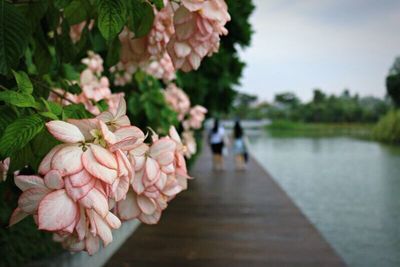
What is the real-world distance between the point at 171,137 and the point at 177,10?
329 mm

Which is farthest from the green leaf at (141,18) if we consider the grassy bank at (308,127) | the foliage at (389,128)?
the grassy bank at (308,127)

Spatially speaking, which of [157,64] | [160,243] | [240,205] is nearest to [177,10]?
[157,64]

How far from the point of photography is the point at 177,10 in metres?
1.47

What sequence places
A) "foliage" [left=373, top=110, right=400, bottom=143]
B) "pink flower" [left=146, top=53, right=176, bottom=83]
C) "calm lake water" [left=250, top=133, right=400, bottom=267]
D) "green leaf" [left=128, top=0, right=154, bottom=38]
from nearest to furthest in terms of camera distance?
"green leaf" [left=128, top=0, right=154, bottom=38] < "pink flower" [left=146, top=53, right=176, bottom=83] < "calm lake water" [left=250, top=133, right=400, bottom=267] < "foliage" [left=373, top=110, right=400, bottom=143]

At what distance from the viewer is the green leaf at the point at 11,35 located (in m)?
1.35

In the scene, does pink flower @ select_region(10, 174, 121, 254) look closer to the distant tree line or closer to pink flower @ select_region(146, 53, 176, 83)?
pink flower @ select_region(146, 53, 176, 83)

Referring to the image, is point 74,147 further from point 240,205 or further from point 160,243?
point 240,205

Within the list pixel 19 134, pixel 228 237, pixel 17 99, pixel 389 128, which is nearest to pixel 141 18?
pixel 17 99

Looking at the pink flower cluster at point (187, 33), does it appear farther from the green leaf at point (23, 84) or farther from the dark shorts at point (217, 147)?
the dark shorts at point (217, 147)

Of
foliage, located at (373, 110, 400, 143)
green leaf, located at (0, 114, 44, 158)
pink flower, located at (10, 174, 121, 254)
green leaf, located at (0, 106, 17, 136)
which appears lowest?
foliage, located at (373, 110, 400, 143)

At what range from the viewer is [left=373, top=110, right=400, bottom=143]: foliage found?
142 feet

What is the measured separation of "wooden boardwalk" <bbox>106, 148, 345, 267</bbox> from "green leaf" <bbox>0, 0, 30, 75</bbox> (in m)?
4.29

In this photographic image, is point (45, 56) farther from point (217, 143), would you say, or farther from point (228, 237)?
point (217, 143)

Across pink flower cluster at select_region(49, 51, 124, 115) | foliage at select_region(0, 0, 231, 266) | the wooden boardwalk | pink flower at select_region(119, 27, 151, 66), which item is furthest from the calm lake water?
pink flower at select_region(119, 27, 151, 66)
